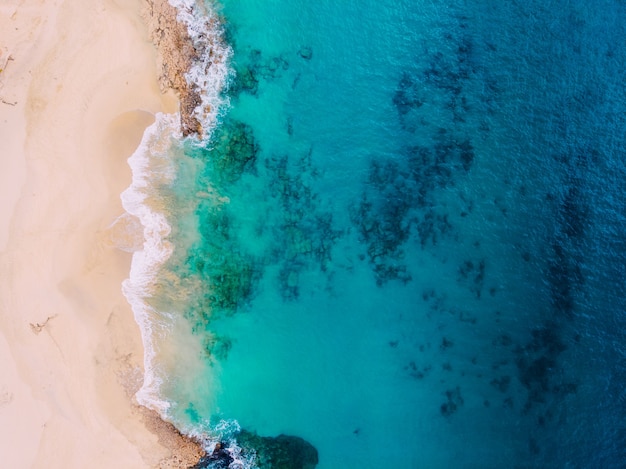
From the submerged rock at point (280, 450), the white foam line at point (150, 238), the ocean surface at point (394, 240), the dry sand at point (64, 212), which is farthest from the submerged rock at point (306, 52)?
the submerged rock at point (280, 450)

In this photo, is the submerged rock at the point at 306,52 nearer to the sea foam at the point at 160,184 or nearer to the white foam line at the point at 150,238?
the sea foam at the point at 160,184

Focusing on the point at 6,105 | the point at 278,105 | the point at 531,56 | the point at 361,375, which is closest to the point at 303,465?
the point at 361,375

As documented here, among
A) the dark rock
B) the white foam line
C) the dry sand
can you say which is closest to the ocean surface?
the white foam line

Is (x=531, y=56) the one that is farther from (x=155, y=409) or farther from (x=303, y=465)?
(x=155, y=409)

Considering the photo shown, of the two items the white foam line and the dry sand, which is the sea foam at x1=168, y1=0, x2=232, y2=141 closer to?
the white foam line

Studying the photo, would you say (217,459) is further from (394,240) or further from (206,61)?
(206,61)

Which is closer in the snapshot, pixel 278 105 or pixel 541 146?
pixel 278 105

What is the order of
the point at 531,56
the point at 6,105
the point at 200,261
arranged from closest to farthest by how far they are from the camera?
the point at 6,105 → the point at 200,261 → the point at 531,56
